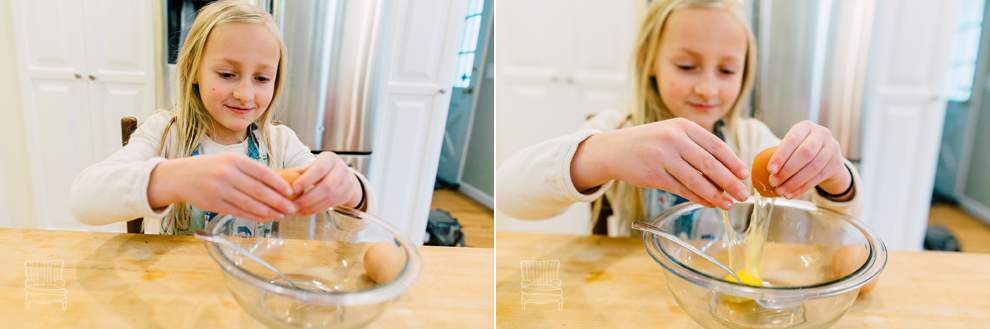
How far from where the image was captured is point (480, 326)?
0.59 m

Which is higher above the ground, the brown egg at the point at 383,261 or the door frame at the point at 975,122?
the door frame at the point at 975,122

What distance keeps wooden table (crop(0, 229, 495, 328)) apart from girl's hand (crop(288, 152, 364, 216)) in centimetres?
13

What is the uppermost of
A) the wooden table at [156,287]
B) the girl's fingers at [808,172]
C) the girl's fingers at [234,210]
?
the girl's fingers at [808,172]

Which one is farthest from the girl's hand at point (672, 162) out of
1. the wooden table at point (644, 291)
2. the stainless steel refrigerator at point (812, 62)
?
the stainless steel refrigerator at point (812, 62)

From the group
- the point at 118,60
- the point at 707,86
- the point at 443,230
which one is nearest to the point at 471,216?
the point at 443,230

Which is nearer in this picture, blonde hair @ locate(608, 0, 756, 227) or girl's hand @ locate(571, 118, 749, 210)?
girl's hand @ locate(571, 118, 749, 210)

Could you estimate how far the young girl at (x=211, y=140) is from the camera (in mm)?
560

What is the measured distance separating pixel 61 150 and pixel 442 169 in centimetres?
48

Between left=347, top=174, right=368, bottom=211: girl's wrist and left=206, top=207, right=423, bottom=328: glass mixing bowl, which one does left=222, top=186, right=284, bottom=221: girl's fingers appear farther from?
left=347, top=174, right=368, bottom=211: girl's wrist

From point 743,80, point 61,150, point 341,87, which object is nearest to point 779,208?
point 743,80

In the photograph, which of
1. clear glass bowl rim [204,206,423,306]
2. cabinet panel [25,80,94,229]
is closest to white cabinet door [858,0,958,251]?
clear glass bowl rim [204,206,423,306]

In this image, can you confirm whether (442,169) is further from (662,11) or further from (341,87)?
(662,11)

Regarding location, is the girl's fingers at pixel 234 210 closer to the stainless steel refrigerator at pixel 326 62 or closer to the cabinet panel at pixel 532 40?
the stainless steel refrigerator at pixel 326 62

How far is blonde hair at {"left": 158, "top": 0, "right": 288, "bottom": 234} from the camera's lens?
0.61 meters
